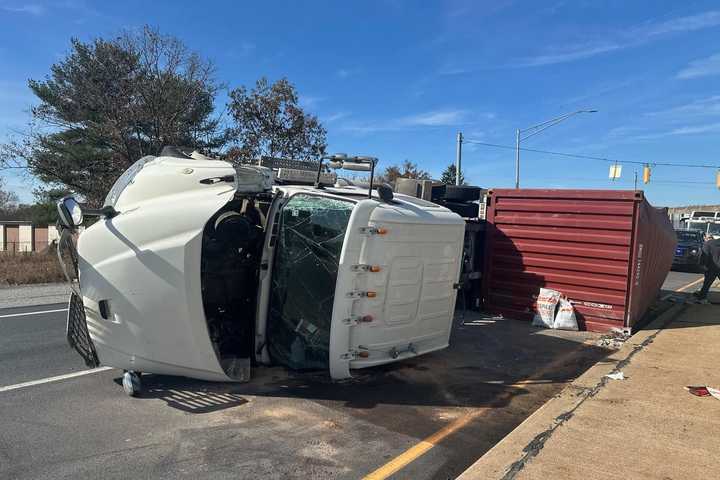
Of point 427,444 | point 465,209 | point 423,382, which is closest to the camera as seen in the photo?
point 427,444

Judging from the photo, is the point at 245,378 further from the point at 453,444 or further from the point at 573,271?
the point at 573,271

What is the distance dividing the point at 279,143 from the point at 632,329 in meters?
16.0

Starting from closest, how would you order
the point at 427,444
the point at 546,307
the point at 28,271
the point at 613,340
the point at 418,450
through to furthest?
the point at 418,450
the point at 427,444
the point at 613,340
the point at 546,307
the point at 28,271

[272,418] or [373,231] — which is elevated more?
[373,231]

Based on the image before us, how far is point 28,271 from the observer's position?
14688 mm

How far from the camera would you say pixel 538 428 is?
3.90 meters

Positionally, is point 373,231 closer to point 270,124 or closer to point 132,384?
point 132,384

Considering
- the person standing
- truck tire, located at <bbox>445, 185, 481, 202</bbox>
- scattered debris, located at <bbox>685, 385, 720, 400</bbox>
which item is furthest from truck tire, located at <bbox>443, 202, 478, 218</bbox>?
the person standing

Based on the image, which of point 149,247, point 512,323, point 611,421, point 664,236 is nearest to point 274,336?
point 149,247

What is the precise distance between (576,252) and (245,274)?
5639mm

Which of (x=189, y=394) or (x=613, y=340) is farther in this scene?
(x=613, y=340)

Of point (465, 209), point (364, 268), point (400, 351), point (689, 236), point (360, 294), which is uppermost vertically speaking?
point (465, 209)

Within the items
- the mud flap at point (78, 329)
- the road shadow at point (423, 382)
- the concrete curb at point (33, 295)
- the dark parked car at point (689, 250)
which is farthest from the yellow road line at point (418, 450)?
the dark parked car at point (689, 250)

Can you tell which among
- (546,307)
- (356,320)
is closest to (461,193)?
(546,307)
